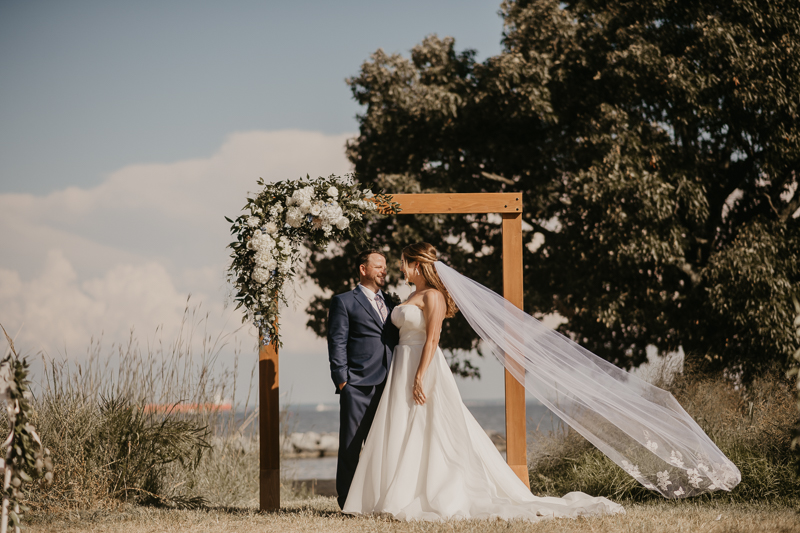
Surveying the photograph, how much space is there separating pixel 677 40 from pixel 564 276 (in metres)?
3.99

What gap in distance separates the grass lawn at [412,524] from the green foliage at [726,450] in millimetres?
342

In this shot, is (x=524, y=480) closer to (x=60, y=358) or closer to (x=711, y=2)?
(x=60, y=358)

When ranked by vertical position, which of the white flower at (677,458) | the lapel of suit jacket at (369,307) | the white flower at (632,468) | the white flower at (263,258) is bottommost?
the white flower at (632,468)

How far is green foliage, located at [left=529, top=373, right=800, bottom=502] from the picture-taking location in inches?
217

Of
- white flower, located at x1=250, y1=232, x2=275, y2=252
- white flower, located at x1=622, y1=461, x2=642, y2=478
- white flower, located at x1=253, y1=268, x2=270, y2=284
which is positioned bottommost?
white flower, located at x1=622, y1=461, x2=642, y2=478

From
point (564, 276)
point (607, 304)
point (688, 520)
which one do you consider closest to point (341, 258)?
point (564, 276)

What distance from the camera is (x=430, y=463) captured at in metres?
4.64

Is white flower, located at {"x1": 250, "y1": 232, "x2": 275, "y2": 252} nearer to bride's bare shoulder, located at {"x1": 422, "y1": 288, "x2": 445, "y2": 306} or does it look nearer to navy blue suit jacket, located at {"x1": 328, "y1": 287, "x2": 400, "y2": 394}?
navy blue suit jacket, located at {"x1": 328, "y1": 287, "x2": 400, "y2": 394}

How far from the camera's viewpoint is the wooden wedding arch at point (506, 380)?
5.38 metres

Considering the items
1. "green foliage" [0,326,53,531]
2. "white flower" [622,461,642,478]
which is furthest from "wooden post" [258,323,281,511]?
"white flower" [622,461,642,478]

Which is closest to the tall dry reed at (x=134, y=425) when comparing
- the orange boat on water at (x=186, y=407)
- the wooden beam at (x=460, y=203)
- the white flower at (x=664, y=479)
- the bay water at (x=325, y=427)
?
the orange boat on water at (x=186, y=407)

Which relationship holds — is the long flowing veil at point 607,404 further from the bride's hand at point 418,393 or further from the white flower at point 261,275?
the white flower at point 261,275

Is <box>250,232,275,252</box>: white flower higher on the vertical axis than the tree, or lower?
lower

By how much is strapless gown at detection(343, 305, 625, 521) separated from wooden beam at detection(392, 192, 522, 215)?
1.13 metres
